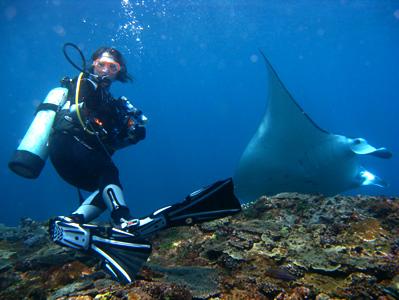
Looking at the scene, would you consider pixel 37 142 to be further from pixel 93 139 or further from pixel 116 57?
pixel 116 57

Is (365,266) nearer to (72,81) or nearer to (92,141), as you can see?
(92,141)

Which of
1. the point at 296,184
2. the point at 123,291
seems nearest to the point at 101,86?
the point at 123,291

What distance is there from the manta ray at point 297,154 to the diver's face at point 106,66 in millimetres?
3167

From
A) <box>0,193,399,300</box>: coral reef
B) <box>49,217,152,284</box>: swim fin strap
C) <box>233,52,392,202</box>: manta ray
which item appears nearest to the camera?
<box>0,193,399,300</box>: coral reef

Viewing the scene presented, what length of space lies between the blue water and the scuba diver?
21.0 m

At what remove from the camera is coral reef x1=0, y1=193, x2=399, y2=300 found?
2.42m

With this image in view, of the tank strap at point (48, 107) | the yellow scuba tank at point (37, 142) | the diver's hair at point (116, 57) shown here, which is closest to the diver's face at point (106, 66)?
the diver's hair at point (116, 57)

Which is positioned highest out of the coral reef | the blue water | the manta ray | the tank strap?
the blue water

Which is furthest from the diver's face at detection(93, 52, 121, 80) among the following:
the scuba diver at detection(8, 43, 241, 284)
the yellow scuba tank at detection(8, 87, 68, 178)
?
the yellow scuba tank at detection(8, 87, 68, 178)

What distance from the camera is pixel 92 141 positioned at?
4.04 metres

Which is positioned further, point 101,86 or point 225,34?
point 225,34

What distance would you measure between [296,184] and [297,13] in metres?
29.1

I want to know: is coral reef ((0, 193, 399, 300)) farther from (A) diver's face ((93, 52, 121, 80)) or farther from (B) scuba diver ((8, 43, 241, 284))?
(A) diver's face ((93, 52, 121, 80))

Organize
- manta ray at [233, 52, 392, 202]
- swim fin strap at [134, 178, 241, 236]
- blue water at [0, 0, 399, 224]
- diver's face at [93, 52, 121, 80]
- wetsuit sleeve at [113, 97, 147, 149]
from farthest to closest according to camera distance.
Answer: blue water at [0, 0, 399, 224] < manta ray at [233, 52, 392, 202] < diver's face at [93, 52, 121, 80] < wetsuit sleeve at [113, 97, 147, 149] < swim fin strap at [134, 178, 241, 236]
